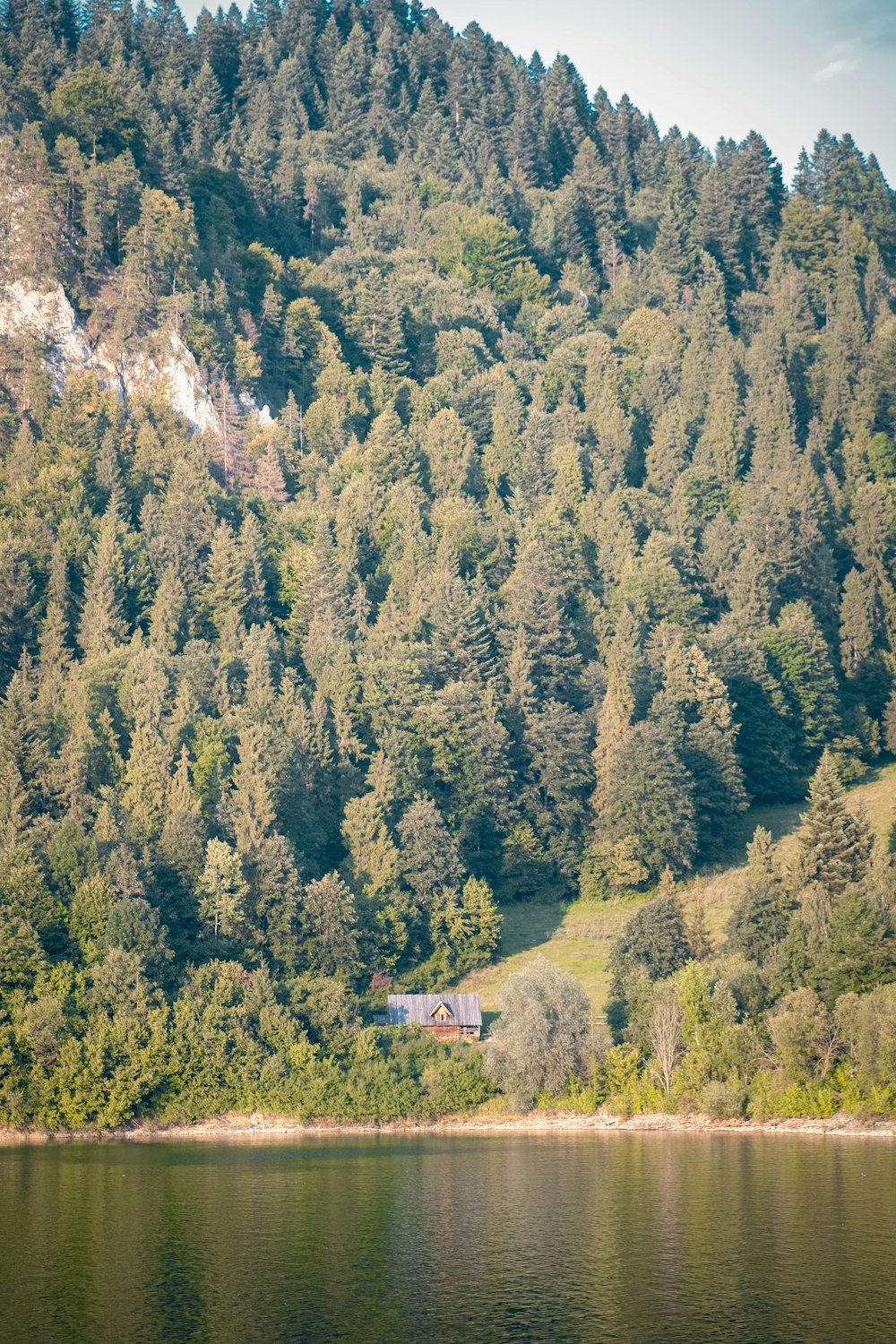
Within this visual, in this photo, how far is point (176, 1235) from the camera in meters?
54.4

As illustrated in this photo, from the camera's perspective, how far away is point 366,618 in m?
134

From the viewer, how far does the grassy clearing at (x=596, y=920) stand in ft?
332

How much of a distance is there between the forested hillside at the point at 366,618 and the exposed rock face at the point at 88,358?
4.55ft

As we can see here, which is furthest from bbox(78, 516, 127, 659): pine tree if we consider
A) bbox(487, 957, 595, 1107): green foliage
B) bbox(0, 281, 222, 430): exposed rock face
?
bbox(487, 957, 595, 1107): green foliage

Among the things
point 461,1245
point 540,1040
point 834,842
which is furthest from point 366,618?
point 461,1245

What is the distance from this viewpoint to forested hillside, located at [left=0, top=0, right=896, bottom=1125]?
3442 inches

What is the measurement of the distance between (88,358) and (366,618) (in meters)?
35.2

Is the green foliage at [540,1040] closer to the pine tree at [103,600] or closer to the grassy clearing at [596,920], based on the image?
the grassy clearing at [596,920]

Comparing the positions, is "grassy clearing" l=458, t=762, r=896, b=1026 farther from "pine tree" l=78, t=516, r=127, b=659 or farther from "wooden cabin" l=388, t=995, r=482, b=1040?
"pine tree" l=78, t=516, r=127, b=659

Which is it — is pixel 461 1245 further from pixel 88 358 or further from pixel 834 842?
pixel 88 358

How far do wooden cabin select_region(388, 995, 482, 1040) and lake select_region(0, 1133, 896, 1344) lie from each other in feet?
58.7

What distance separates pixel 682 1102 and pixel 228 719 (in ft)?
146

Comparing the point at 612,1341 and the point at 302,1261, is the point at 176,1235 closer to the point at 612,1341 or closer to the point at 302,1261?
the point at 302,1261

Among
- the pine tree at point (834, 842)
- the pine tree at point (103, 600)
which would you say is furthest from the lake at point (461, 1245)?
the pine tree at point (103, 600)
